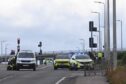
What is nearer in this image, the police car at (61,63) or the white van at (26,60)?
the white van at (26,60)

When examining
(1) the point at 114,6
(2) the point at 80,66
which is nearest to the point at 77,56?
(2) the point at 80,66

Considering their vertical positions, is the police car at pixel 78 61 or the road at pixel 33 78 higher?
the police car at pixel 78 61

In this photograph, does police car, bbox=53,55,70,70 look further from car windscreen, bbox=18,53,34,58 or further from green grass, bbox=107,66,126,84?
green grass, bbox=107,66,126,84

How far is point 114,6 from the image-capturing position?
34.4 meters

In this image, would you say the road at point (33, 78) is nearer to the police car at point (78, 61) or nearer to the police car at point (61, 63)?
the police car at point (78, 61)

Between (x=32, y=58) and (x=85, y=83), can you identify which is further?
(x=32, y=58)

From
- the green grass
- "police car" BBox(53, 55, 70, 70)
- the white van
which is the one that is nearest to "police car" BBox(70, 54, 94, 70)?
the white van

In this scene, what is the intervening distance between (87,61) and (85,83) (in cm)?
2370

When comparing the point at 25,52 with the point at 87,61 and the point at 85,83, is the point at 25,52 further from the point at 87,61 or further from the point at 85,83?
the point at 85,83

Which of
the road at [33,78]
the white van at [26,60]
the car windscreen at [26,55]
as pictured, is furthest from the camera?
the car windscreen at [26,55]

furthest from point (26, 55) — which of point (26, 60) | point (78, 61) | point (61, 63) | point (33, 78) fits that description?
point (33, 78)

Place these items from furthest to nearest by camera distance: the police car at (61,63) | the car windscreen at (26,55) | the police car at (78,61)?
the police car at (61,63)
the car windscreen at (26,55)
the police car at (78,61)

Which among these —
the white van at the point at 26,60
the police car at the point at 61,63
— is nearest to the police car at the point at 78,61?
the white van at the point at 26,60

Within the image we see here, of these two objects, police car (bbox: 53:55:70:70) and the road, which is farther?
police car (bbox: 53:55:70:70)
